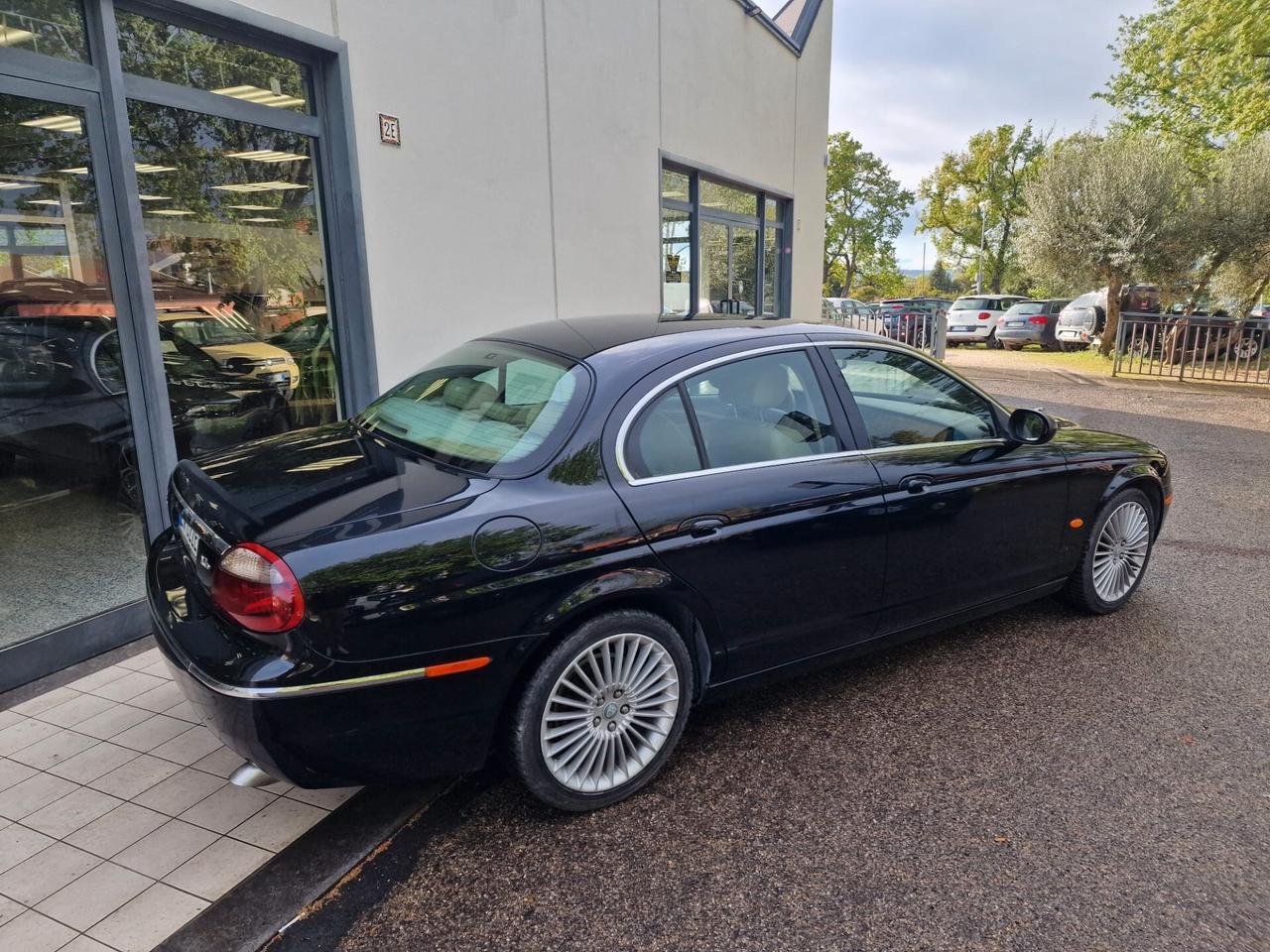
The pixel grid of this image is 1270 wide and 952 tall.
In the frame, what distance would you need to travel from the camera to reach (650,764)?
2.81 metres

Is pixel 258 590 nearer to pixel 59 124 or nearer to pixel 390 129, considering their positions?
pixel 59 124

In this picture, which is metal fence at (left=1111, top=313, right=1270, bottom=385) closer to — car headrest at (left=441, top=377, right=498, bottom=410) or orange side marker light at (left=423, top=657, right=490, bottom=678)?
car headrest at (left=441, top=377, right=498, bottom=410)

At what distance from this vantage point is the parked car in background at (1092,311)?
18656 mm

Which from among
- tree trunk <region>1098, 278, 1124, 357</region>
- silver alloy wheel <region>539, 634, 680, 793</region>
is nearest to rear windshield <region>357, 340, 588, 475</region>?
silver alloy wheel <region>539, 634, 680, 793</region>

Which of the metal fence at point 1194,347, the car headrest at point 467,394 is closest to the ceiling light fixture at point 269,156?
the car headrest at point 467,394

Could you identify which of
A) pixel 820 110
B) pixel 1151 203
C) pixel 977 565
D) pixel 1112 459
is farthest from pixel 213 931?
pixel 1151 203

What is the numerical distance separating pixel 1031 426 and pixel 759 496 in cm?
165

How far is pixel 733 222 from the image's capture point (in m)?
11.0

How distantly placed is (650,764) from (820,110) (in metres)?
12.6

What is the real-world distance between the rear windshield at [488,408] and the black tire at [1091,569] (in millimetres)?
2856

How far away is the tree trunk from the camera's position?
17516 millimetres

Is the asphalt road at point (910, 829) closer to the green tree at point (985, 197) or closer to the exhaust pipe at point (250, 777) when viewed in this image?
the exhaust pipe at point (250, 777)

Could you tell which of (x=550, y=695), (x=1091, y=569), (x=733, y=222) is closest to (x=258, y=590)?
(x=550, y=695)

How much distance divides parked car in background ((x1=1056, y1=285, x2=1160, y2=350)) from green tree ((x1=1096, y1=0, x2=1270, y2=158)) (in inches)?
155
